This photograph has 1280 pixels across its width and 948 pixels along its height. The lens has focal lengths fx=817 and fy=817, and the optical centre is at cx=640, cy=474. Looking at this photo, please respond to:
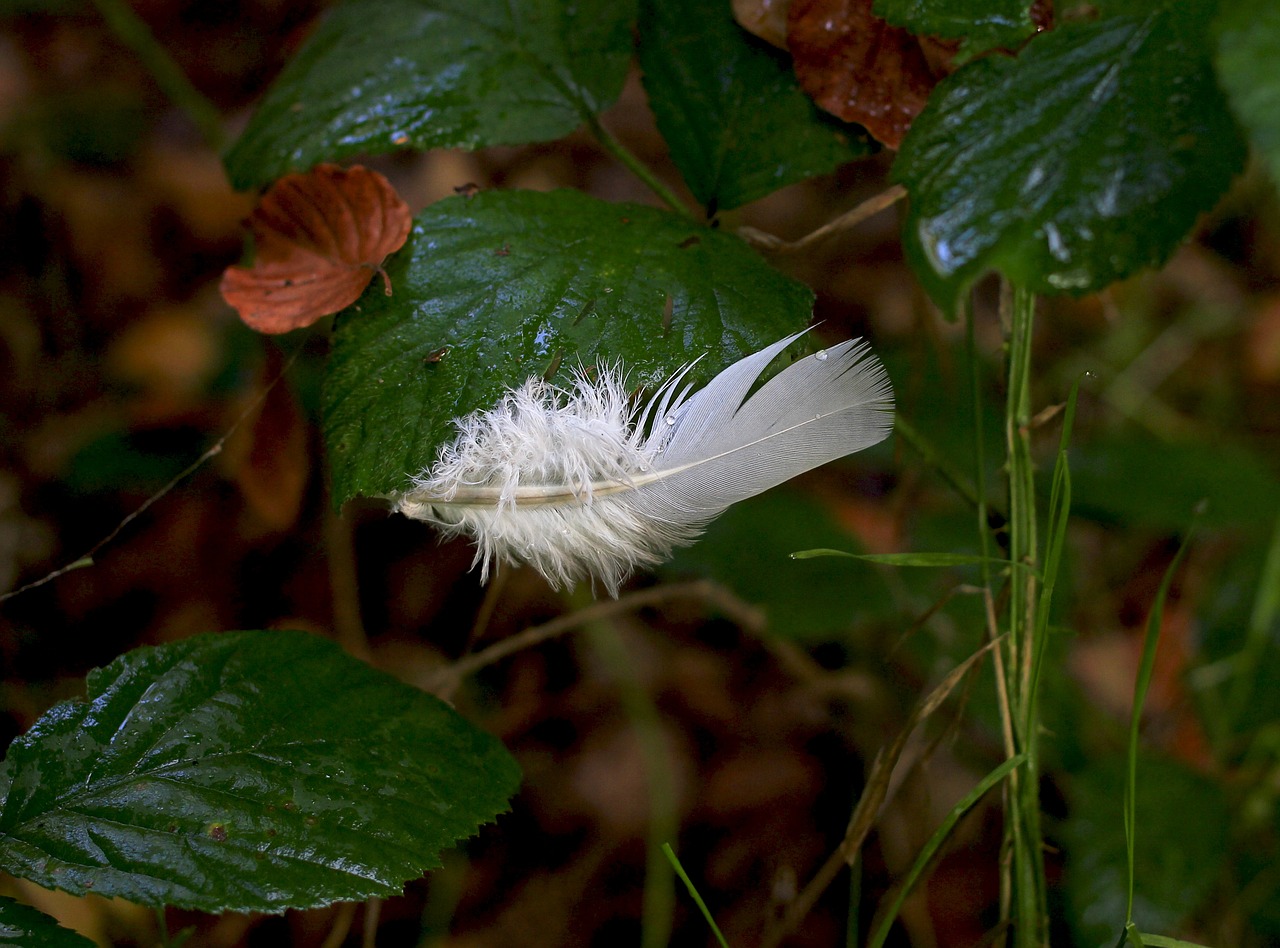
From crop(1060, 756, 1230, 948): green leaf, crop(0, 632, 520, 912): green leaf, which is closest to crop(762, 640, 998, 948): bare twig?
crop(0, 632, 520, 912): green leaf

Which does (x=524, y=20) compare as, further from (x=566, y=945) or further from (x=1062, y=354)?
(x=1062, y=354)

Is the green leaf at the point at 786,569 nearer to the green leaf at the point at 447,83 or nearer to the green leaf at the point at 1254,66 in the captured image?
the green leaf at the point at 447,83

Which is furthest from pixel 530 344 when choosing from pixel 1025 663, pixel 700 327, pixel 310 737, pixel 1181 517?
pixel 1181 517

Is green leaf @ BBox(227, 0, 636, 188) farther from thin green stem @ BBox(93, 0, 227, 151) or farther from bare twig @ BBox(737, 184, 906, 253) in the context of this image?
thin green stem @ BBox(93, 0, 227, 151)

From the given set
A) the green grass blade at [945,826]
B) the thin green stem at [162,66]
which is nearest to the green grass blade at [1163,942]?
the green grass blade at [945,826]

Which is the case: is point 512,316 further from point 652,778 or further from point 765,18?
point 652,778
